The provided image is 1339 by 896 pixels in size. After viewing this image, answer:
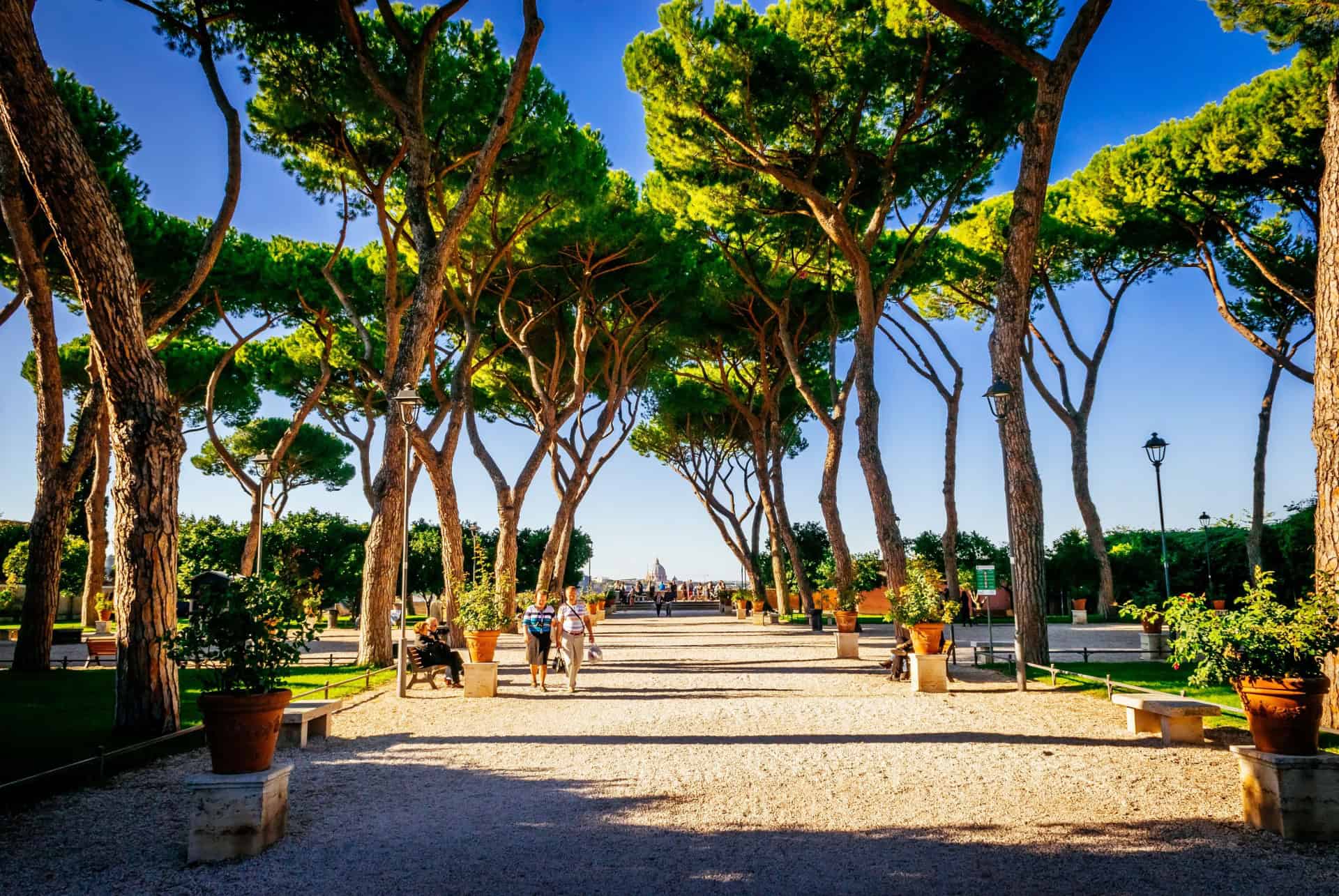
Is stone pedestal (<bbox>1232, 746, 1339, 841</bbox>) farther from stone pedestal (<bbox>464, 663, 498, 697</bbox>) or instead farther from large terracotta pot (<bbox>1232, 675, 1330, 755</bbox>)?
stone pedestal (<bbox>464, 663, 498, 697</bbox>)

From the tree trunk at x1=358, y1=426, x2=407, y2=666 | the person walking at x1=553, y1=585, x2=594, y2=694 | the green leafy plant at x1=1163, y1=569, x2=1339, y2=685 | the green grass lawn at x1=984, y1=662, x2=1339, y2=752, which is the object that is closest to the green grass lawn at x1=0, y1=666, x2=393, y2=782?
the tree trunk at x1=358, y1=426, x2=407, y2=666

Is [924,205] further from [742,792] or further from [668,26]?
[742,792]

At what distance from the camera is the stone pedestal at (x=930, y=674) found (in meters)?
10.2

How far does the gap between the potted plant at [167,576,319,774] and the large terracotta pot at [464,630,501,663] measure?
6.12 metres

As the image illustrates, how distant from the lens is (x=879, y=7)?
550 inches

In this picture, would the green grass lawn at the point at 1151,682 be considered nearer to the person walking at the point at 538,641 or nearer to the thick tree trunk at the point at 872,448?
the thick tree trunk at the point at 872,448

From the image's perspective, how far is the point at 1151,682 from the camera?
9.80 meters

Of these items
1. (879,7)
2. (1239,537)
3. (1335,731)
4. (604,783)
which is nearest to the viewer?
(604,783)

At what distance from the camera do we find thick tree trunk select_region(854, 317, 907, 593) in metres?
14.9

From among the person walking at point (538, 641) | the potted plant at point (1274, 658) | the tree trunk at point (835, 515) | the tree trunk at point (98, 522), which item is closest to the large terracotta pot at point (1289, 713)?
the potted plant at point (1274, 658)

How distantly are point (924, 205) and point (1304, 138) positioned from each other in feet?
21.6

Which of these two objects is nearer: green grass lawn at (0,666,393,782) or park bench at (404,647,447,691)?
green grass lawn at (0,666,393,782)

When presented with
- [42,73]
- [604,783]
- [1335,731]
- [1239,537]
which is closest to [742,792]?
[604,783]

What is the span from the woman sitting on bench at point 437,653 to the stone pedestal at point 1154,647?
978cm
